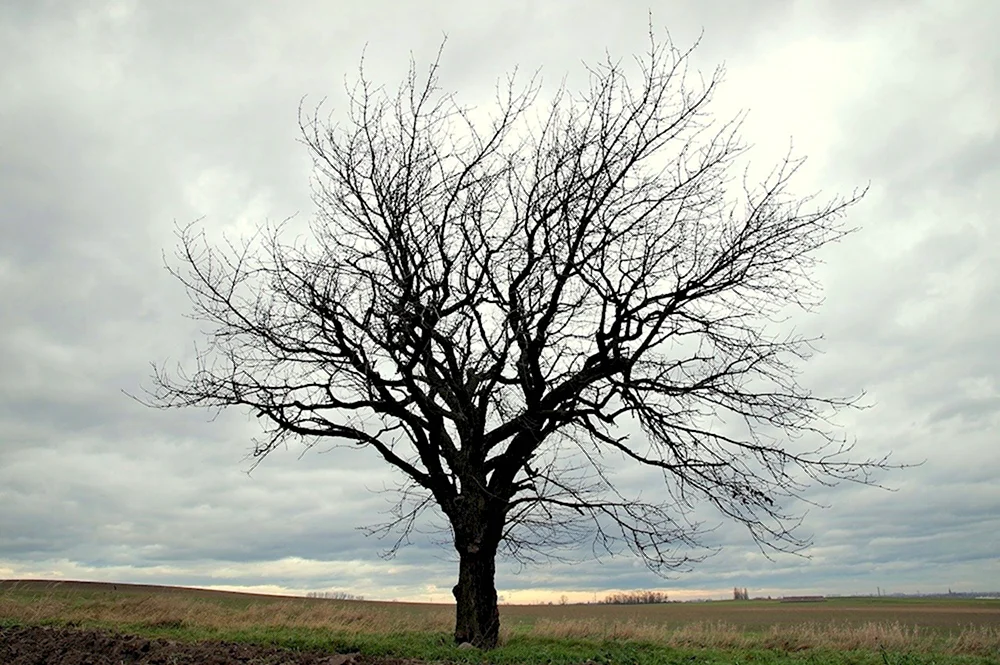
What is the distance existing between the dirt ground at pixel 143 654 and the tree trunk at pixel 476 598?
124 inches

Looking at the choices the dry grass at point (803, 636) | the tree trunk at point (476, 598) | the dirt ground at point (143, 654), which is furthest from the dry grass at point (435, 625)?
the dirt ground at point (143, 654)

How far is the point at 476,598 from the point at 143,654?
5.03 m

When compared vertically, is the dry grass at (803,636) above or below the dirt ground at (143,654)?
below

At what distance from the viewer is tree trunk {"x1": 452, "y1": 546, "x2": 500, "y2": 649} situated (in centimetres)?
1259

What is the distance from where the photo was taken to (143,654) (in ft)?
32.2

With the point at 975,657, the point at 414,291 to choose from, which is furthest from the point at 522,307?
the point at 975,657

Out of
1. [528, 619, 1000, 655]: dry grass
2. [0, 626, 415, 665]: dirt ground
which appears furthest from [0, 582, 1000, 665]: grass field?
[0, 626, 415, 665]: dirt ground

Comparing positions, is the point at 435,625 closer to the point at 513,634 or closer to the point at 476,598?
the point at 513,634

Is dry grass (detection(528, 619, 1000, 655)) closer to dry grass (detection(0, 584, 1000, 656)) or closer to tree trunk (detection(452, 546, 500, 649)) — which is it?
dry grass (detection(0, 584, 1000, 656))

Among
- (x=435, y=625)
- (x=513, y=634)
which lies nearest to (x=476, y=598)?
(x=513, y=634)

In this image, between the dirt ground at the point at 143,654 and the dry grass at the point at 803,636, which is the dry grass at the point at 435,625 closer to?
the dry grass at the point at 803,636

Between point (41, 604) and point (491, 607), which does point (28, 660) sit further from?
point (41, 604)

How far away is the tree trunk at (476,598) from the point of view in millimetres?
12594

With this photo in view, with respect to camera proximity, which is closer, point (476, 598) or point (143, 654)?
point (143, 654)
